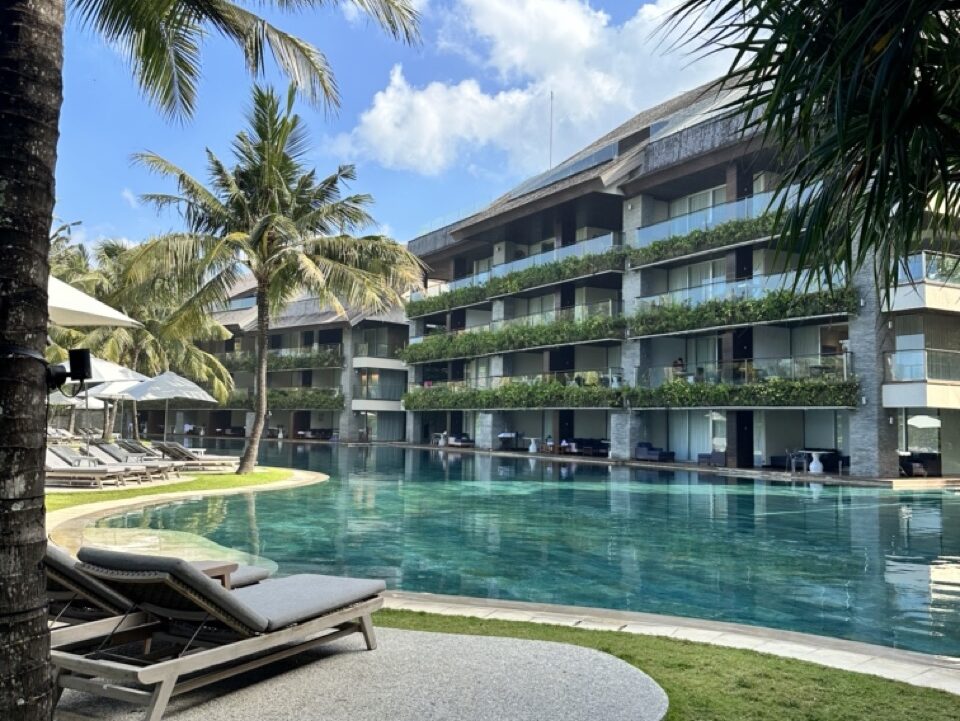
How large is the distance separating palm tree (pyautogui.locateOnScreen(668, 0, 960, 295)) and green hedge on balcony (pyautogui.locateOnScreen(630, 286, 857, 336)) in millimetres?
18832

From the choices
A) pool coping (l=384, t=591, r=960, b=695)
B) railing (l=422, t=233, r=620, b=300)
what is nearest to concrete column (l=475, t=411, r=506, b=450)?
railing (l=422, t=233, r=620, b=300)

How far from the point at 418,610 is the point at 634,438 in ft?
85.6

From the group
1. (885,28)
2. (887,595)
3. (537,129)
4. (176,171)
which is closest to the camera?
(885,28)

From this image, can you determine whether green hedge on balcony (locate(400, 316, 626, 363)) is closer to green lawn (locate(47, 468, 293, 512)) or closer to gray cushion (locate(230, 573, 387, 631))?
green lawn (locate(47, 468, 293, 512))

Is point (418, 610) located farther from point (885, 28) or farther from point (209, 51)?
point (209, 51)

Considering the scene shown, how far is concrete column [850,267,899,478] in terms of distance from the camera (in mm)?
23797

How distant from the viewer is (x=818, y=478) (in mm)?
23266

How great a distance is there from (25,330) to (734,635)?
5.17 m

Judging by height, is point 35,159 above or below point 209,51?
below

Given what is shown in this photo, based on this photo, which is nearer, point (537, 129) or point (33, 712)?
point (33, 712)

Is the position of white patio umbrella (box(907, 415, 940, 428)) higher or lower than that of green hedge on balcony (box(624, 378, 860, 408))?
lower

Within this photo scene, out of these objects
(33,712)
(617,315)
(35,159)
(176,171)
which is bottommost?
(33,712)

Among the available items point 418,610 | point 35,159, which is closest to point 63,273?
point 418,610

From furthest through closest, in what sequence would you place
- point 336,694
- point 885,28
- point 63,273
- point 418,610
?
point 63,273 → point 418,610 → point 336,694 → point 885,28
